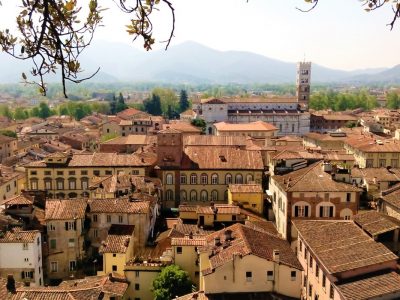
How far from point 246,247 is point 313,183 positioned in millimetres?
12702

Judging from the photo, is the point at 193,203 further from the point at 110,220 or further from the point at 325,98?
the point at 325,98

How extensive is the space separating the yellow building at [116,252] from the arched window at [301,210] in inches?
517

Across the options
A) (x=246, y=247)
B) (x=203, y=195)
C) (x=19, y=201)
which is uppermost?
(x=246, y=247)

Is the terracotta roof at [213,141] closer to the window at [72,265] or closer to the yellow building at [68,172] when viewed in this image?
the yellow building at [68,172]

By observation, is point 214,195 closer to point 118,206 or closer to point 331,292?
point 118,206

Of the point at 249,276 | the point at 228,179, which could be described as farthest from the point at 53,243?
the point at 228,179

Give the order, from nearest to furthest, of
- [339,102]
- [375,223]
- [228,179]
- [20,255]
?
1. [375,223]
2. [20,255]
3. [228,179]
4. [339,102]

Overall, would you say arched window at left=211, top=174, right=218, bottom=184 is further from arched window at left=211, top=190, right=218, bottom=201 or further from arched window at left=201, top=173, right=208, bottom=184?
arched window at left=211, top=190, right=218, bottom=201

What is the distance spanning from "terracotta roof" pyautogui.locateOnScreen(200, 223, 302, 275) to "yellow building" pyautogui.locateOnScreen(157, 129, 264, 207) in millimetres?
19312

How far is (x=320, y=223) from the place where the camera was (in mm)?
32219

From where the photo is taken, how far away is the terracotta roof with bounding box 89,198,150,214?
125ft

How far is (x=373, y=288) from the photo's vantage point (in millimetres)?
23641

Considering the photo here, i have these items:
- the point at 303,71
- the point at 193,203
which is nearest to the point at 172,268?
the point at 193,203

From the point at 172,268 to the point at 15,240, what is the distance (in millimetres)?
11690
